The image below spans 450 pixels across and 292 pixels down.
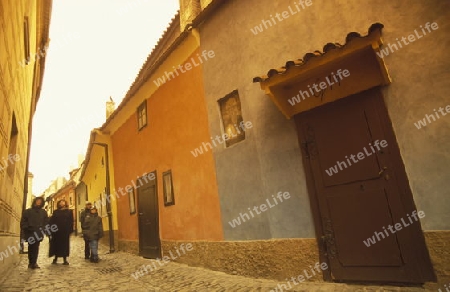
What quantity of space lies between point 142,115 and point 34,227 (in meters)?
4.70

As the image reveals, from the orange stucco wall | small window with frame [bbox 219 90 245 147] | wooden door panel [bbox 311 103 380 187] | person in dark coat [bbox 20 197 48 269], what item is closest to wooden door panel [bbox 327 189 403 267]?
wooden door panel [bbox 311 103 380 187]

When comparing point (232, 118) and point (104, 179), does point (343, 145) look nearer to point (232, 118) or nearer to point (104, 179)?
point (232, 118)

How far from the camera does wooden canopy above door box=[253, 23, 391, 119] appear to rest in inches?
161

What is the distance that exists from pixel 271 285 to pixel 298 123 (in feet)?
8.76

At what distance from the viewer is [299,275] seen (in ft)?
15.8

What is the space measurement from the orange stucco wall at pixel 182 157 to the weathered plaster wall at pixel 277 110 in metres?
0.48

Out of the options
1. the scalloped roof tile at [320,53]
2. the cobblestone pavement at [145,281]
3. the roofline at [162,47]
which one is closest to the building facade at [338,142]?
the scalloped roof tile at [320,53]

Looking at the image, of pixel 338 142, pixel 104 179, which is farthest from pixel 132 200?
pixel 338 142

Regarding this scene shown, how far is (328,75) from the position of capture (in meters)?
4.80

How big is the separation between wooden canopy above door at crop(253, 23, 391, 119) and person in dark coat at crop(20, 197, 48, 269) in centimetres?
707

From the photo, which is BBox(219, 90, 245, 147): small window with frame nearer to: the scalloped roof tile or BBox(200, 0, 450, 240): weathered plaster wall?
BBox(200, 0, 450, 240): weathered plaster wall

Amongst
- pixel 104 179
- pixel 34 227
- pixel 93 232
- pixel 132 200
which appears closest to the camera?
pixel 34 227

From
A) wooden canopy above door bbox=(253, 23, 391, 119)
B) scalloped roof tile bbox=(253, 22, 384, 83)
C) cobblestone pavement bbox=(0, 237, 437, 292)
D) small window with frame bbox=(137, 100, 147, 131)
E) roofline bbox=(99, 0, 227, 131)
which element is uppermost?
roofline bbox=(99, 0, 227, 131)

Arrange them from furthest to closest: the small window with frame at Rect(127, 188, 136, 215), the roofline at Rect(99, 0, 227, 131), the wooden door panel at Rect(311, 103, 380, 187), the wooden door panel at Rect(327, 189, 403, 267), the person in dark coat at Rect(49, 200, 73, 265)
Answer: the small window with frame at Rect(127, 188, 136, 215) < the person in dark coat at Rect(49, 200, 73, 265) < the roofline at Rect(99, 0, 227, 131) < the wooden door panel at Rect(311, 103, 380, 187) < the wooden door panel at Rect(327, 189, 403, 267)
